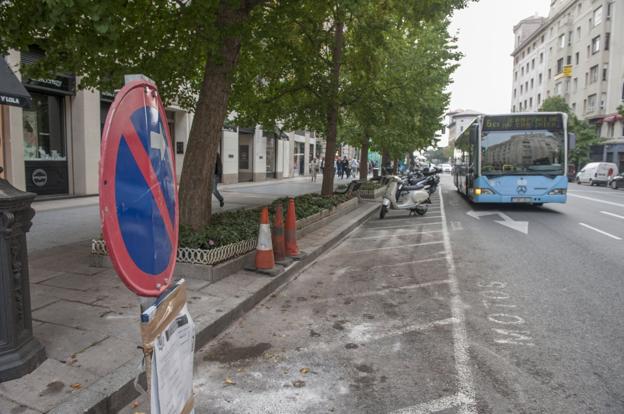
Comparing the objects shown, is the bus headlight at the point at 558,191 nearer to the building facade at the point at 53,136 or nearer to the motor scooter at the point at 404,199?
the motor scooter at the point at 404,199

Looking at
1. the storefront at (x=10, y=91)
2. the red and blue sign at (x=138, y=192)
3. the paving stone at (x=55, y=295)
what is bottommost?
the paving stone at (x=55, y=295)

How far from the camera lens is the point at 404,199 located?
13719 millimetres

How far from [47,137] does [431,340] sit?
13152mm

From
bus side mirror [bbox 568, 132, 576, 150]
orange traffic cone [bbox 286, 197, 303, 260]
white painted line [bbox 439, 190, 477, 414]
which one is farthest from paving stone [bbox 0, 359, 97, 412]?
bus side mirror [bbox 568, 132, 576, 150]

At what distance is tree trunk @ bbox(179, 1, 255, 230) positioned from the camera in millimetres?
6395

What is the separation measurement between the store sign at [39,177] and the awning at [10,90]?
5.13 metres

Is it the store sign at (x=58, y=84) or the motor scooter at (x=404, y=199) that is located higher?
the store sign at (x=58, y=84)

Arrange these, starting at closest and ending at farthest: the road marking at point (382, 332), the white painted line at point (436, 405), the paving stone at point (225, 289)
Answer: the white painted line at point (436, 405) → the road marking at point (382, 332) → the paving stone at point (225, 289)

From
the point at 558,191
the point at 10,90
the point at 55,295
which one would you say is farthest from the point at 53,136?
the point at 558,191

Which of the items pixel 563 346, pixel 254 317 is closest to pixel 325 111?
pixel 254 317

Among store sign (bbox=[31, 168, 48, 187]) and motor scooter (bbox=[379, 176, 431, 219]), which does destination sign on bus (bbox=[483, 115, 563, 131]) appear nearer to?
motor scooter (bbox=[379, 176, 431, 219])

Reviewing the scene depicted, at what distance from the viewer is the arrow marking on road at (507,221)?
10.7m

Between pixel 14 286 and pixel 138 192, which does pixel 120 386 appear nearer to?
pixel 14 286

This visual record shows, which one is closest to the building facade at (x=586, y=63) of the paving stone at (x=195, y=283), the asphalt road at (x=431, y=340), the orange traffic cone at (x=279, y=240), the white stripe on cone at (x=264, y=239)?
the asphalt road at (x=431, y=340)
